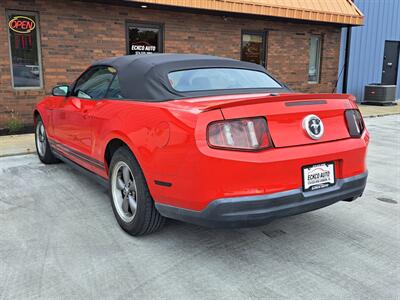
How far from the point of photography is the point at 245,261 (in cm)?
303

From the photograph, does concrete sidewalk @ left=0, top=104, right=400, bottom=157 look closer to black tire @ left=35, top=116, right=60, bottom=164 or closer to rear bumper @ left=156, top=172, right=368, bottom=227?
black tire @ left=35, top=116, right=60, bottom=164

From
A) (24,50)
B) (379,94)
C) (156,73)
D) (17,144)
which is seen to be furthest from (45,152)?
(379,94)

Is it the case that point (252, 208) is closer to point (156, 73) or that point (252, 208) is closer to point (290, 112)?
point (290, 112)

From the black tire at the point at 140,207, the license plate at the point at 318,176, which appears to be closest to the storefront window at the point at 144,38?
the black tire at the point at 140,207

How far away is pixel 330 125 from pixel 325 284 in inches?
46.3

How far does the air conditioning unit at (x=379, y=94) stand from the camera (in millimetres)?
14867

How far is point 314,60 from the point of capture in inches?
559

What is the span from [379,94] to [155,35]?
9.11m

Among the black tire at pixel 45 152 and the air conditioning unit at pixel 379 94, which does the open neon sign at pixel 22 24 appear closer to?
the black tire at pixel 45 152

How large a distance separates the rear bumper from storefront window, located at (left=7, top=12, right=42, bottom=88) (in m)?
6.97

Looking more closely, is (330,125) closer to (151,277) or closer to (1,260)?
(151,277)

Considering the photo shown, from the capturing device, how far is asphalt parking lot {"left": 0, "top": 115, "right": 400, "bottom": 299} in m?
2.64

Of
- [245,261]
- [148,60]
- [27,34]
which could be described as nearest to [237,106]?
[245,261]

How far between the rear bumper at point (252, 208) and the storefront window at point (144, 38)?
786 centimetres
